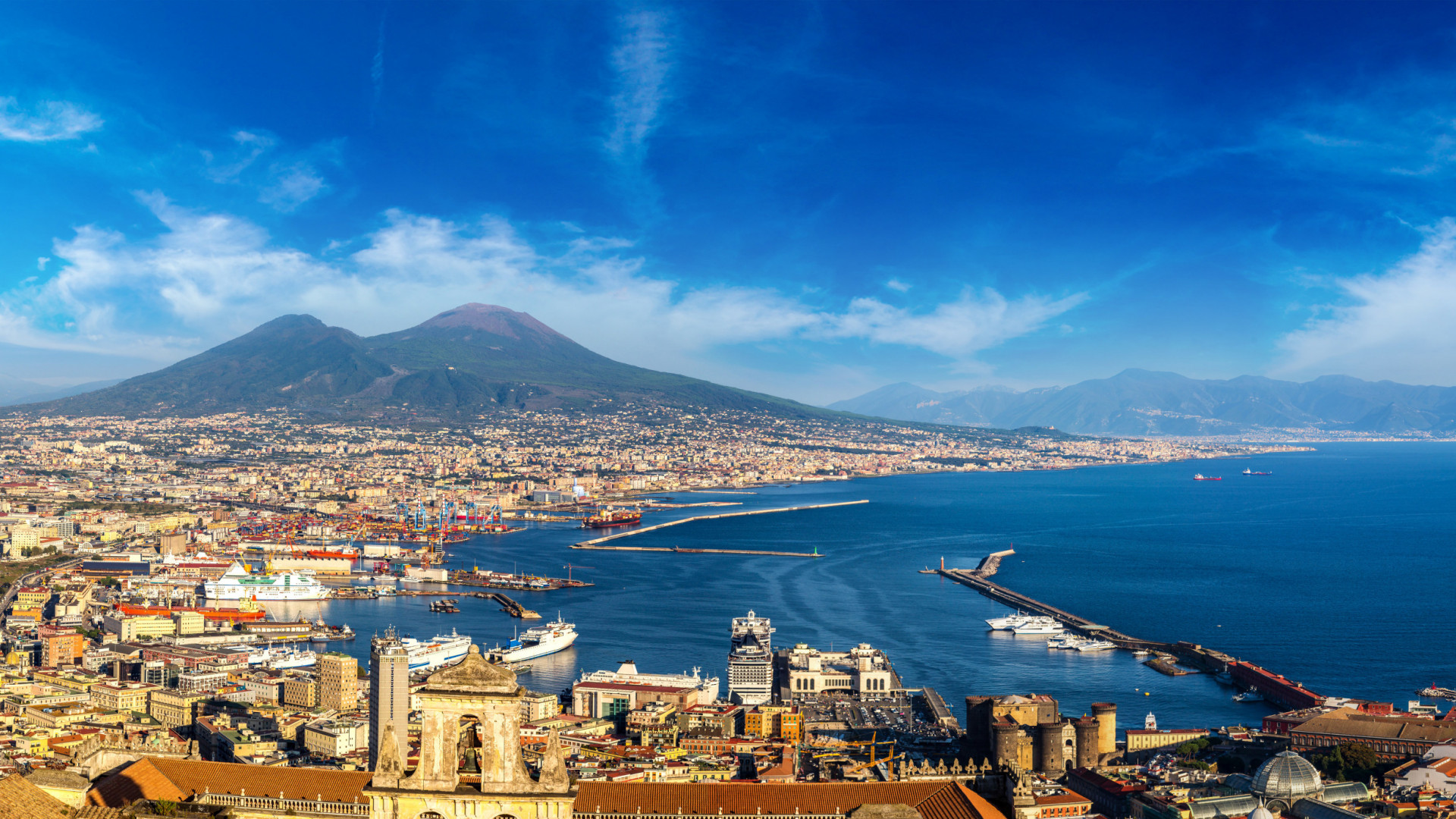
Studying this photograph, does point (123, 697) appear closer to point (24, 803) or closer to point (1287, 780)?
point (24, 803)

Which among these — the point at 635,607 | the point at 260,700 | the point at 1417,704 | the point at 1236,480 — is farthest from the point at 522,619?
the point at 1236,480

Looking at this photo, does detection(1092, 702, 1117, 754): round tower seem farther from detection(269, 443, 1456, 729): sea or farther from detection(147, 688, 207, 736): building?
detection(147, 688, 207, 736): building

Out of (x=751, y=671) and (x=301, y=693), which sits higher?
(x=751, y=671)

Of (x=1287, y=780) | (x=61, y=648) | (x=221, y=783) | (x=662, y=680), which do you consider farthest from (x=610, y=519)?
(x=221, y=783)

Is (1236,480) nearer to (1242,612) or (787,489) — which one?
(787,489)

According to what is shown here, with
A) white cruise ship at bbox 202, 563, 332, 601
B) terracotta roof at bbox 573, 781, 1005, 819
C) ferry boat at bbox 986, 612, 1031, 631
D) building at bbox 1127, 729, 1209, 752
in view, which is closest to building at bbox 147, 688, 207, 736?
building at bbox 1127, 729, 1209, 752

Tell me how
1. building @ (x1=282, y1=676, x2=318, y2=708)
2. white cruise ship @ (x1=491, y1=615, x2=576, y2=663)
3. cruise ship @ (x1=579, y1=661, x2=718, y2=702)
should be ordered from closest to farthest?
1. cruise ship @ (x1=579, y1=661, x2=718, y2=702)
2. building @ (x1=282, y1=676, x2=318, y2=708)
3. white cruise ship @ (x1=491, y1=615, x2=576, y2=663)

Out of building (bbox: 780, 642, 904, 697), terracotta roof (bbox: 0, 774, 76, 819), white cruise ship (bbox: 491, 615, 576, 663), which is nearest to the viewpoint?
terracotta roof (bbox: 0, 774, 76, 819)
